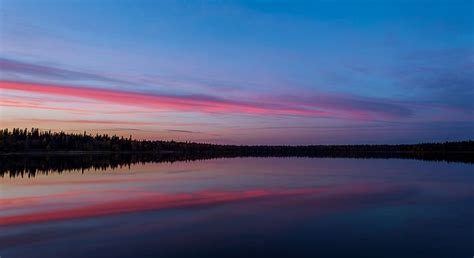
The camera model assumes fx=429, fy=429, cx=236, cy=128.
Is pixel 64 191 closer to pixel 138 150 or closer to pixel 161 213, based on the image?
pixel 161 213

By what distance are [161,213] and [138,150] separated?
582 feet

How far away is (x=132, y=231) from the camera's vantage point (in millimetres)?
13930

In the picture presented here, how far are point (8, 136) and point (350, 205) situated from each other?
133m

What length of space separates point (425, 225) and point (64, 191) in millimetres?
20547

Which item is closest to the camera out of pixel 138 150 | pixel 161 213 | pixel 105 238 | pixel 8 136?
pixel 105 238

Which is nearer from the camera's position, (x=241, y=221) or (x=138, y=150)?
(x=241, y=221)

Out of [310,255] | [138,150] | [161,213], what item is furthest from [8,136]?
[310,255]

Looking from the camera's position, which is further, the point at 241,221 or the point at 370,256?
the point at 241,221

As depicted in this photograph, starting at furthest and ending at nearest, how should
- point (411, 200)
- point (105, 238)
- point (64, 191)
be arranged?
point (64, 191)
point (411, 200)
point (105, 238)

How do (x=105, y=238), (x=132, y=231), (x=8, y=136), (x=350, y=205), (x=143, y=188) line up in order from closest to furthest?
(x=105, y=238) < (x=132, y=231) < (x=350, y=205) < (x=143, y=188) < (x=8, y=136)

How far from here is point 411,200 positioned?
2194 centimetres

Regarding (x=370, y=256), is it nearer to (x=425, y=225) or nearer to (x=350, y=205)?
(x=425, y=225)

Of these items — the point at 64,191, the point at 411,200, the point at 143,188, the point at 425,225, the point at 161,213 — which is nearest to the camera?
the point at 425,225

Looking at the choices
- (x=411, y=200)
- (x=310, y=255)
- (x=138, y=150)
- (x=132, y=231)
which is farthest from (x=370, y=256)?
(x=138, y=150)
